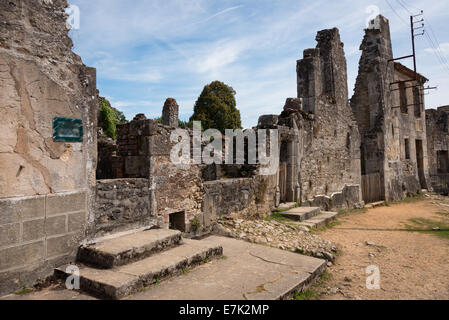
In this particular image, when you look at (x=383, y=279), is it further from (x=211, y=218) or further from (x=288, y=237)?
(x=211, y=218)

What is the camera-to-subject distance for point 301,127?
995cm

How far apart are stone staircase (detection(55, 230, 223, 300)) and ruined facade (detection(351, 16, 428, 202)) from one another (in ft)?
40.9

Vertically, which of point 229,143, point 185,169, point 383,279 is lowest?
point 383,279

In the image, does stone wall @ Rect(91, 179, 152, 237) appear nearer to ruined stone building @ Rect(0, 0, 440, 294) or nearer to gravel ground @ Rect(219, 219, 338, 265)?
ruined stone building @ Rect(0, 0, 440, 294)

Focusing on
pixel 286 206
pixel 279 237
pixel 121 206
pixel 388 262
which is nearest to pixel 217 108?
pixel 286 206

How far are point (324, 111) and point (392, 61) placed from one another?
8531 millimetres

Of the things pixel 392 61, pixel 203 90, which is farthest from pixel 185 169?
pixel 203 90

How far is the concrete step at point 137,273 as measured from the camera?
9.59ft

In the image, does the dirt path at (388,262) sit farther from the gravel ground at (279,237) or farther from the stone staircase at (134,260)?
the stone staircase at (134,260)

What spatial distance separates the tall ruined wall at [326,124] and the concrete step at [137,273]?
6.82 meters

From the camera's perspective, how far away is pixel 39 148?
3.23 metres

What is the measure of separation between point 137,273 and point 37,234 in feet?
3.82
